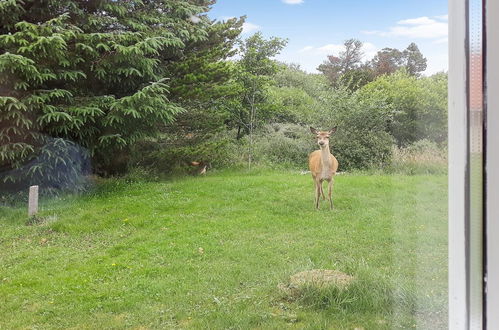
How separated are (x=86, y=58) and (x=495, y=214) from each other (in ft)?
3.44

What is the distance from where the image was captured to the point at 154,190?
1190 mm

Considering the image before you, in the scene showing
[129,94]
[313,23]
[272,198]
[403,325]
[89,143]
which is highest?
[313,23]

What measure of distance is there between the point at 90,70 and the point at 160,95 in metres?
0.20

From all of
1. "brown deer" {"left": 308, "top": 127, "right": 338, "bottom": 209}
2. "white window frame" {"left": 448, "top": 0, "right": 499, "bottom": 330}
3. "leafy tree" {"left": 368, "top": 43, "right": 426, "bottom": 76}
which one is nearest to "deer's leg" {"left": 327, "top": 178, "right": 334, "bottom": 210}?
"brown deer" {"left": 308, "top": 127, "right": 338, "bottom": 209}

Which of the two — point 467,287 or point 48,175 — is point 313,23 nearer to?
point 467,287

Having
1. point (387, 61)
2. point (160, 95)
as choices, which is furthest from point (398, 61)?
point (160, 95)

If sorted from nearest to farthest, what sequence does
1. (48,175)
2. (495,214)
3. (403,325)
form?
(495,214), (403,325), (48,175)

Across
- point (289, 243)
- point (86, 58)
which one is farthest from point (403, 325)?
point (86, 58)

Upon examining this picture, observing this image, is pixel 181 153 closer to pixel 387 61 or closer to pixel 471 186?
pixel 387 61

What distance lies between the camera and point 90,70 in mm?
1195

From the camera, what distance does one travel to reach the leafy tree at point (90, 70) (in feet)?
3.67

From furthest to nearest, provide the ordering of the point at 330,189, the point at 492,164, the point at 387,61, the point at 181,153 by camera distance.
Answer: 1. the point at 181,153
2. the point at 330,189
3. the point at 387,61
4. the point at 492,164

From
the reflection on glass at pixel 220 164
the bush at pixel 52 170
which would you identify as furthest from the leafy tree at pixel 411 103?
the bush at pixel 52 170

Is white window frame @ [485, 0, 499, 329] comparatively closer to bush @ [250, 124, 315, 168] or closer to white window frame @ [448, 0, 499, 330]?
white window frame @ [448, 0, 499, 330]
